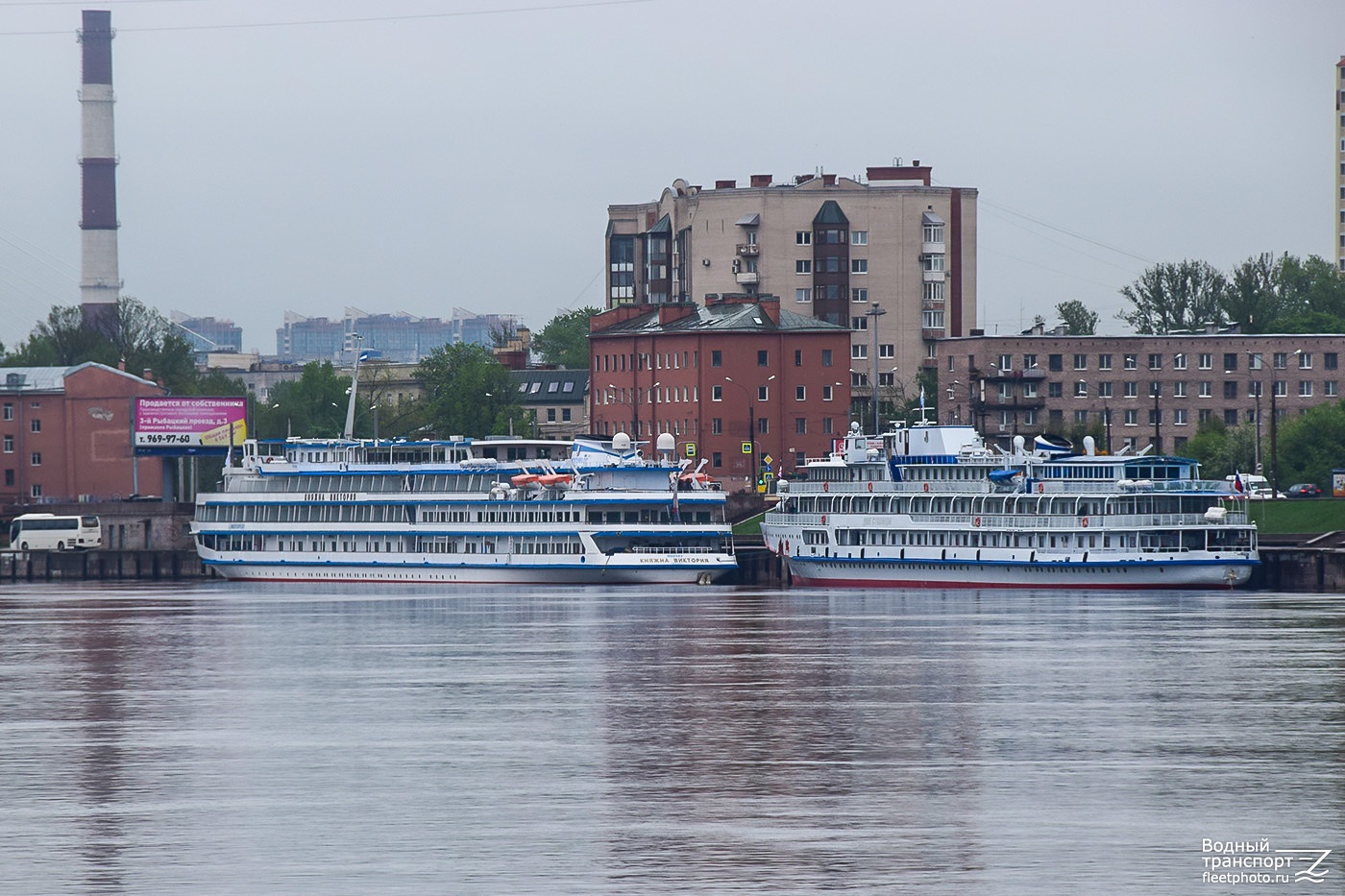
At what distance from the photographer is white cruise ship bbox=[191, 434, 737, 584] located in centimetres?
9494

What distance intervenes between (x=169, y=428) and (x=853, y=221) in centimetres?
6129

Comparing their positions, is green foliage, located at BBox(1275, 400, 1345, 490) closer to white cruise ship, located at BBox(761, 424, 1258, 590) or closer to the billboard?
white cruise ship, located at BBox(761, 424, 1258, 590)

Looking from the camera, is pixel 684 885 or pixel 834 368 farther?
pixel 834 368

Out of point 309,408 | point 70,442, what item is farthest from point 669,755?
point 309,408

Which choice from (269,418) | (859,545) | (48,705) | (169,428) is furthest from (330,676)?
(269,418)

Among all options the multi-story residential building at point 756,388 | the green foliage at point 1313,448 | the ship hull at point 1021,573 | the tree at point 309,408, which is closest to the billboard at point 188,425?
the multi-story residential building at point 756,388

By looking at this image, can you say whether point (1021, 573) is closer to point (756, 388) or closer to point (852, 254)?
point (756, 388)

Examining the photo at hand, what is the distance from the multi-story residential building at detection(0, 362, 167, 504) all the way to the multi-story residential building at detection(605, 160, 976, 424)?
46736 mm

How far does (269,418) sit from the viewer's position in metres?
185

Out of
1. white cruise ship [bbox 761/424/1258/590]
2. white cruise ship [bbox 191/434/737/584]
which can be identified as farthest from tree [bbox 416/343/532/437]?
white cruise ship [bbox 761/424/1258/590]

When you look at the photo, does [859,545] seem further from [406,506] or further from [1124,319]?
[1124,319]

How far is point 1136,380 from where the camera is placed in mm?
141875

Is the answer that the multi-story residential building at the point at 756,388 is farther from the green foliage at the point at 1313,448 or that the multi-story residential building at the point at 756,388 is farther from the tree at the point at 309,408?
the tree at the point at 309,408

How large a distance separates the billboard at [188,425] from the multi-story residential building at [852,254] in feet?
162
